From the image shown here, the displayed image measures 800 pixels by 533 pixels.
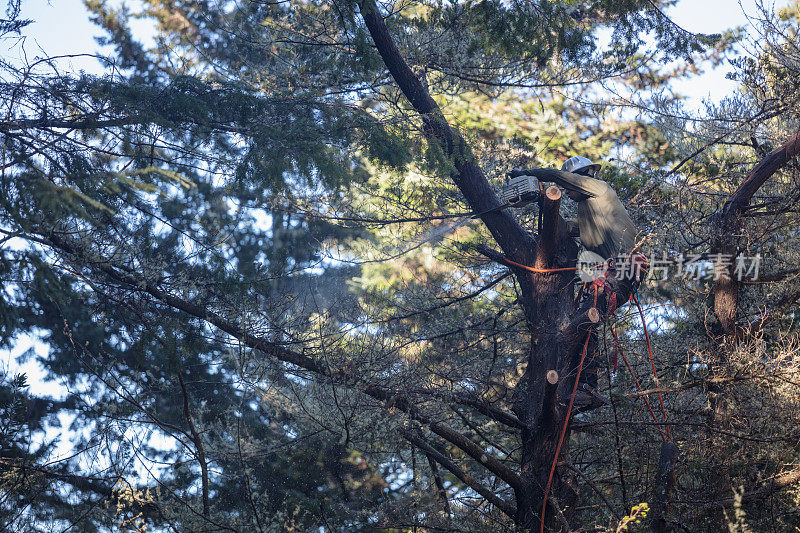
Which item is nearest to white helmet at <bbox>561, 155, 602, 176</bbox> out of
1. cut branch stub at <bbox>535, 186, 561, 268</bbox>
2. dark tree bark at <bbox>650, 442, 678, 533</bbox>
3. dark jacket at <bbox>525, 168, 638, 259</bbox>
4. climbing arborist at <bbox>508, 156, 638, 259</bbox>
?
climbing arborist at <bbox>508, 156, 638, 259</bbox>

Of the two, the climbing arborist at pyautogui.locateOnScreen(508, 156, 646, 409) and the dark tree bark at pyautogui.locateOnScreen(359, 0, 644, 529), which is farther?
the climbing arborist at pyautogui.locateOnScreen(508, 156, 646, 409)

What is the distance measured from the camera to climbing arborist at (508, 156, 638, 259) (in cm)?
625

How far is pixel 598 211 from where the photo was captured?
6371 mm

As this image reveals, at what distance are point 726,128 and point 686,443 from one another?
14.5ft

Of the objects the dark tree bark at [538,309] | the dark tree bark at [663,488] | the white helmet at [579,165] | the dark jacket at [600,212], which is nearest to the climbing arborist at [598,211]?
the dark jacket at [600,212]

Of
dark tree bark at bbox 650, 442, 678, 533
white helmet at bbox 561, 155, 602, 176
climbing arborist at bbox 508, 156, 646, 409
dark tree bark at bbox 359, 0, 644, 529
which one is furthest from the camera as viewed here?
white helmet at bbox 561, 155, 602, 176

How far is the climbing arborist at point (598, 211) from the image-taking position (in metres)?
6.25

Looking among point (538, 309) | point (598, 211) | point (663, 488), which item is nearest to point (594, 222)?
point (598, 211)

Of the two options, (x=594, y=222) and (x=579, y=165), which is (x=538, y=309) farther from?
(x=579, y=165)

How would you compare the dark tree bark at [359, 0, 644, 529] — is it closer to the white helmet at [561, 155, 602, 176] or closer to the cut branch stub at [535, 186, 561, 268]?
the cut branch stub at [535, 186, 561, 268]

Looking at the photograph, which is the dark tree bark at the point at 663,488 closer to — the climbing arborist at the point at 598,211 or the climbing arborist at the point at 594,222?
the climbing arborist at the point at 594,222

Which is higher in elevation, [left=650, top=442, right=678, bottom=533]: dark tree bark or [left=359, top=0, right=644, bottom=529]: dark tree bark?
[left=359, top=0, right=644, bottom=529]: dark tree bark

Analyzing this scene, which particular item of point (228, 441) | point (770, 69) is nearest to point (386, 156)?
point (770, 69)

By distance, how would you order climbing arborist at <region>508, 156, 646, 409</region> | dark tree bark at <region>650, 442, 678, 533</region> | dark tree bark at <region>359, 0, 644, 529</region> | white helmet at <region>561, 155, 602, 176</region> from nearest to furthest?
A: 1. dark tree bark at <region>650, 442, 678, 533</region>
2. dark tree bark at <region>359, 0, 644, 529</region>
3. climbing arborist at <region>508, 156, 646, 409</region>
4. white helmet at <region>561, 155, 602, 176</region>
